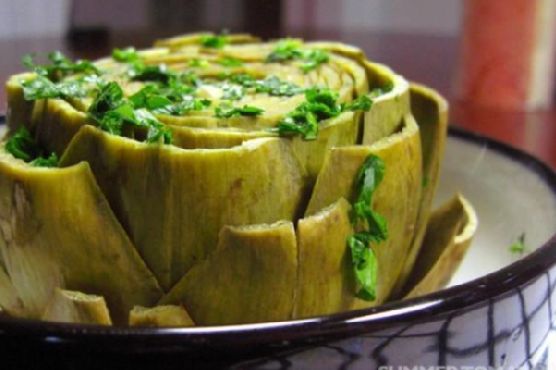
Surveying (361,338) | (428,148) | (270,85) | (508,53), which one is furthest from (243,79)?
(508,53)

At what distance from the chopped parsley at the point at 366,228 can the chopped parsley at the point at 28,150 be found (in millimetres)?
169

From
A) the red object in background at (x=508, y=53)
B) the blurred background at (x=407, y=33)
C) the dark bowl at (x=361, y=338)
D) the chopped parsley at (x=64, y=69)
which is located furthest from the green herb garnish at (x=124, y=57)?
the red object in background at (x=508, y=53)

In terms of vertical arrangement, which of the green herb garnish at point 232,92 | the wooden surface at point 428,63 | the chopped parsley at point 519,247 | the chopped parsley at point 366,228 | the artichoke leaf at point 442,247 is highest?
the green herb garnish at point 232,92

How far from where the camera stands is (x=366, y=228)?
0.51 meters

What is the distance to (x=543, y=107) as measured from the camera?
4.44 feet

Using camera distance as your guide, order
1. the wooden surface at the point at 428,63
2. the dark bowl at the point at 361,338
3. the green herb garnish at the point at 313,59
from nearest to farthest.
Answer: the dark bowl at the point at 361,338 → the green herb garnish at the point at 313,59 → the wooden surface at the point at 428,63

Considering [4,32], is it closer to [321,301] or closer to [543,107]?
[543,107]

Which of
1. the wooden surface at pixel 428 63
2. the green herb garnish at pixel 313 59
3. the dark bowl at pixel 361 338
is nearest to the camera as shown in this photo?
the dark bowl at pixel 361 338

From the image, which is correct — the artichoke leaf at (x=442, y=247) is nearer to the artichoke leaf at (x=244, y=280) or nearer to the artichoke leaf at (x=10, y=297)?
the artichoke leaf at (x=244, y=280)

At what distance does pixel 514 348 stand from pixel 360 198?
0.12 m

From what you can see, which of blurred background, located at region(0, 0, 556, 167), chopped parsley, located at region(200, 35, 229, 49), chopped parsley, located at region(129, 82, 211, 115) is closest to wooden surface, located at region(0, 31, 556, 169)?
blurred background, located at region(0, 0, 556, 167)

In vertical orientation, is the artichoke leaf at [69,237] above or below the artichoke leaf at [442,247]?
above

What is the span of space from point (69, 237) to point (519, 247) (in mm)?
345

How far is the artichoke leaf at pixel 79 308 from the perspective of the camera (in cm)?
46
